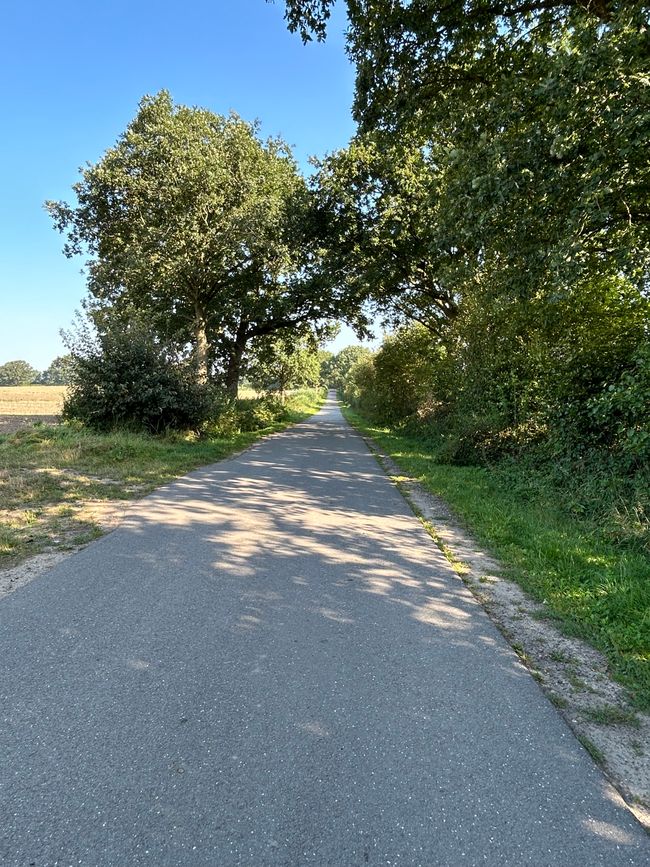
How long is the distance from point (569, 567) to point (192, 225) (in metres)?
15.1

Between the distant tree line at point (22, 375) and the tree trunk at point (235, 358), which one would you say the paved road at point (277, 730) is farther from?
the distant tree line at point (22, 375)

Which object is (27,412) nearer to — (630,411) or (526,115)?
(526,115)

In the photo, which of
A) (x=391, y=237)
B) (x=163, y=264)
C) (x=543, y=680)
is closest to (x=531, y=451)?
(x=543, y=680)

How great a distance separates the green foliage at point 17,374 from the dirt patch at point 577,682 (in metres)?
153

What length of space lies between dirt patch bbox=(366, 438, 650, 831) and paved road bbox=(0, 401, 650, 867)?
0.11 metres

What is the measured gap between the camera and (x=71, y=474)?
826 cm

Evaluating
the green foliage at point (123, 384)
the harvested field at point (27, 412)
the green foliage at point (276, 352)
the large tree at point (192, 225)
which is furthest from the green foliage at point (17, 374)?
the green foliage at point (123, 384)

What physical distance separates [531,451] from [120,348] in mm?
10683

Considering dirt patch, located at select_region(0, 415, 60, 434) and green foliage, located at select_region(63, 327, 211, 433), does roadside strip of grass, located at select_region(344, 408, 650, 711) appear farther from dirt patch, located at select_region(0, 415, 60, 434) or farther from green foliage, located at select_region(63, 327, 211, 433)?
dirt patch, located at select_region(0, 415, 60, 434)

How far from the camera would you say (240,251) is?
56.4ft

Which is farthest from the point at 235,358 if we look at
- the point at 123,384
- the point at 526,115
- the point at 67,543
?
the point at 67,543

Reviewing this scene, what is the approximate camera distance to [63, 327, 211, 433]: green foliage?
1252 cm

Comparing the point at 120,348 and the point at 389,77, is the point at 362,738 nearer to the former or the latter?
the point at 389,77

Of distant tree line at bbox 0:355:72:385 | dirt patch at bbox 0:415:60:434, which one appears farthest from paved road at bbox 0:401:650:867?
distant tree line at bbox 0:355:72:385
